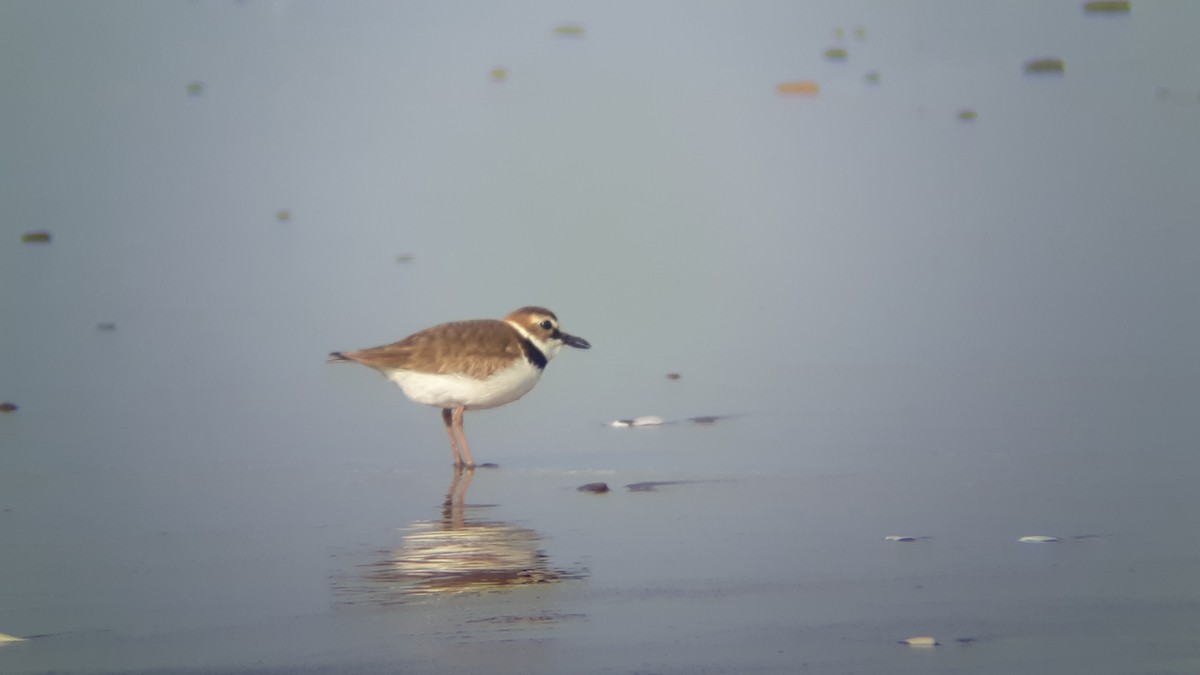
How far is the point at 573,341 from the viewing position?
9.09m

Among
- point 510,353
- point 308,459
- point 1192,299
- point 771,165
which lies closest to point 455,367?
point 510,353

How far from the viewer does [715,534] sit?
6.38m

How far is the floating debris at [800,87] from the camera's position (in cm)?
1603

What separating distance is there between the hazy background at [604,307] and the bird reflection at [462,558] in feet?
0.52

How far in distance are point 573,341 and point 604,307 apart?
129 centimetres

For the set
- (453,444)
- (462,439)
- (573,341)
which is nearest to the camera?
(453,444)

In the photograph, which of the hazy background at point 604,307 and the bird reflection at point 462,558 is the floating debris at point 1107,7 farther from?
the bird reflection at point 462,558

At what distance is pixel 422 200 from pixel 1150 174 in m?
5.21

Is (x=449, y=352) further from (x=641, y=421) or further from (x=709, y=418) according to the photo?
(x=709, y=418)

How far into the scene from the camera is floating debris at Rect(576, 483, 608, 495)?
7.13 metres

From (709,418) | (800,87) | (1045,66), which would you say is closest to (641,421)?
(709,418)

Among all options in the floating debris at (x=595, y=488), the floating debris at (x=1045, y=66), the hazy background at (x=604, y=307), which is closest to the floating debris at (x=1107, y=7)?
the hazy background at (x=604, y=307)

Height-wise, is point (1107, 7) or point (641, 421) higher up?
point (1107, 7)

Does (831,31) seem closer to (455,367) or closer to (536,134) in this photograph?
(536,134)
